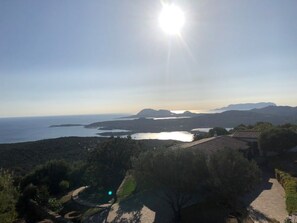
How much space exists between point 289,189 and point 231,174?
725 cm

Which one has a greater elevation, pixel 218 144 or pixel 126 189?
pixel 218 144

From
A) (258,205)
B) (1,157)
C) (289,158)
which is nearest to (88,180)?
(258,205)

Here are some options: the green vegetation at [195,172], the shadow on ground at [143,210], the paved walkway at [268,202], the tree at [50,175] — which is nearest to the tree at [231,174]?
the green vegetation at [195,172]

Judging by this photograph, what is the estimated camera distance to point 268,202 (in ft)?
71.6

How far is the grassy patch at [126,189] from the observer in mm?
25473

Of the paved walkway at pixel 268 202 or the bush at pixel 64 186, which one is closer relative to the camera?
the paved walkway at pixel 268 202

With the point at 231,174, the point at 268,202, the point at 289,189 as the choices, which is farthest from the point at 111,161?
the point at 289,189

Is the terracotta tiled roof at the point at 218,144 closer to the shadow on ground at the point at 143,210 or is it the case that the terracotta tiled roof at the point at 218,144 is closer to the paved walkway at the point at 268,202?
the paved walkway at the point at 268,202

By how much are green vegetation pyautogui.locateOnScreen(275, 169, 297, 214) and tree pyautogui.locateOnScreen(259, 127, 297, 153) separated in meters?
8.39

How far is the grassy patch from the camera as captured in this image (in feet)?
83.6

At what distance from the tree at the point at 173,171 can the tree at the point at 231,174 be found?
2.65 feet

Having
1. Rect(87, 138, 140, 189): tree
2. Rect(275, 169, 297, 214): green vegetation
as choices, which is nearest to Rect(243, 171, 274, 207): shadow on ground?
Rect(275, 169, 297, 214): green vegetation

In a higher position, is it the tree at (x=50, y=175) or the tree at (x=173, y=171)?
the tree at (x=173, y=171)

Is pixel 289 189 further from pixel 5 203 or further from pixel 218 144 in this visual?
pixel 5 203
